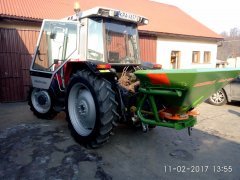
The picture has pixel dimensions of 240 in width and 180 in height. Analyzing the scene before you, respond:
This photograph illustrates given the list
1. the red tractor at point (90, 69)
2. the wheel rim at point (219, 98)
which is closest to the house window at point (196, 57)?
the wheel rim at point (219, 98)

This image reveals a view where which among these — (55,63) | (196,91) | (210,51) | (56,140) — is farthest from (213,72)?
(210,51)

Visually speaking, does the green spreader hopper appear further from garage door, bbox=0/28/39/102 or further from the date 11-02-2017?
garage door, bbox=0/28/39/102

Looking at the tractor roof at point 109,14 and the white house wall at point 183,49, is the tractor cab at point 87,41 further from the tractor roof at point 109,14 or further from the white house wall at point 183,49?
Result: the white house wall at point 183,49

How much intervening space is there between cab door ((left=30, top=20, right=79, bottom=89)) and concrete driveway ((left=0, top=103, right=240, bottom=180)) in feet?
3.51

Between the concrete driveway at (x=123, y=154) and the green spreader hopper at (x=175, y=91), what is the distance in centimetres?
61

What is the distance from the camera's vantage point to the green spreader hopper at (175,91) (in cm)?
263

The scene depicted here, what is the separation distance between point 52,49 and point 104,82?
2255 millimetres

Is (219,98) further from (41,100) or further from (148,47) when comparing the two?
(41,100)

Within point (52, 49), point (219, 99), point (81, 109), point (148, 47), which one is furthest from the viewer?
point (148, 47)

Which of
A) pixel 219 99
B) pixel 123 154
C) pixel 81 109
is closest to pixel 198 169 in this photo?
pixel 123 154

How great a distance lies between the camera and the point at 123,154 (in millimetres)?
3461

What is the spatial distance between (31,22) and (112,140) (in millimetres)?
5801

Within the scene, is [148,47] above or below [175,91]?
above

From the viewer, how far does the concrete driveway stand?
290cm
